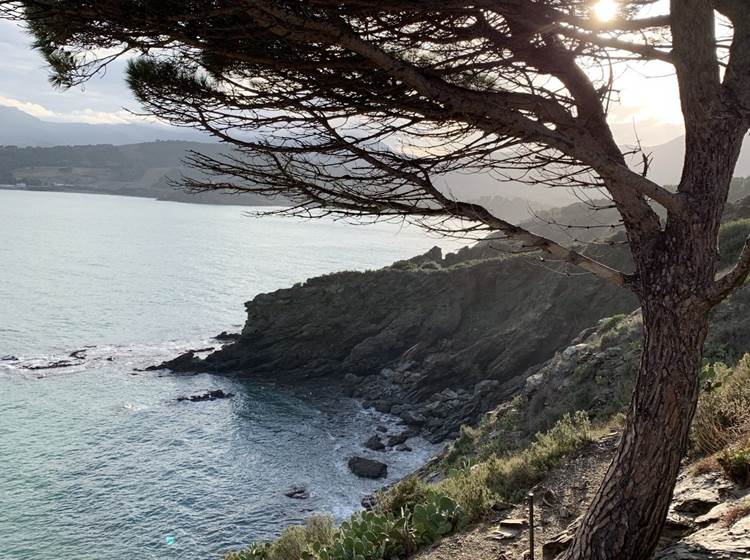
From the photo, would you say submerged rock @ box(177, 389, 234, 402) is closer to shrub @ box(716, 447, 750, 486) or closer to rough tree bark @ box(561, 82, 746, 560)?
shrub @ box(716, 447, 750, 486)

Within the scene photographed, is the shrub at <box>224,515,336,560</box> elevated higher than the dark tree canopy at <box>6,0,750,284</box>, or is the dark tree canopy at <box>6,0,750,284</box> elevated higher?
the dark tree canopy at <box>6,0,750,284</box>

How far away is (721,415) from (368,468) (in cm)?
2352

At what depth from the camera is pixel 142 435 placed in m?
31.7

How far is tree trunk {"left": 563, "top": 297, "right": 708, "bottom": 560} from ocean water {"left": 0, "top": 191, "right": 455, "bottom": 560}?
89.8 inches

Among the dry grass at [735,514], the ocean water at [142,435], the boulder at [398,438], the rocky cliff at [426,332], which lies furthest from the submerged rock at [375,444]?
the dry grass at [735,514]

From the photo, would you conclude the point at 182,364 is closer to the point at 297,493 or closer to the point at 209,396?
the point at 209,396

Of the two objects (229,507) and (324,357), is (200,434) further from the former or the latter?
(324,357)

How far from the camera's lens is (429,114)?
4.55m

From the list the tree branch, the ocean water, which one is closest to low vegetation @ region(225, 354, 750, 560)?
the tree branch

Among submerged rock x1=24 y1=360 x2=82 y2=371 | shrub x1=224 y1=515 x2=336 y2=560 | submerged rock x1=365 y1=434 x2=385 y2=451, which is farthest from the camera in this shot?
submerged rock x1=24 y1=360 x2=82 y2=371

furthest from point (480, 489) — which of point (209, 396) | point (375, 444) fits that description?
point (209, 396)

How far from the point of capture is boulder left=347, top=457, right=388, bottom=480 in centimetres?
2836

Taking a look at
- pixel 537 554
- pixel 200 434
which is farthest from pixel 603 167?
pixel 200 434

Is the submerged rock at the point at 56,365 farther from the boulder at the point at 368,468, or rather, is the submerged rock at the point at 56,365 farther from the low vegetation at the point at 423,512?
the low vegetation at the point at 423,512
